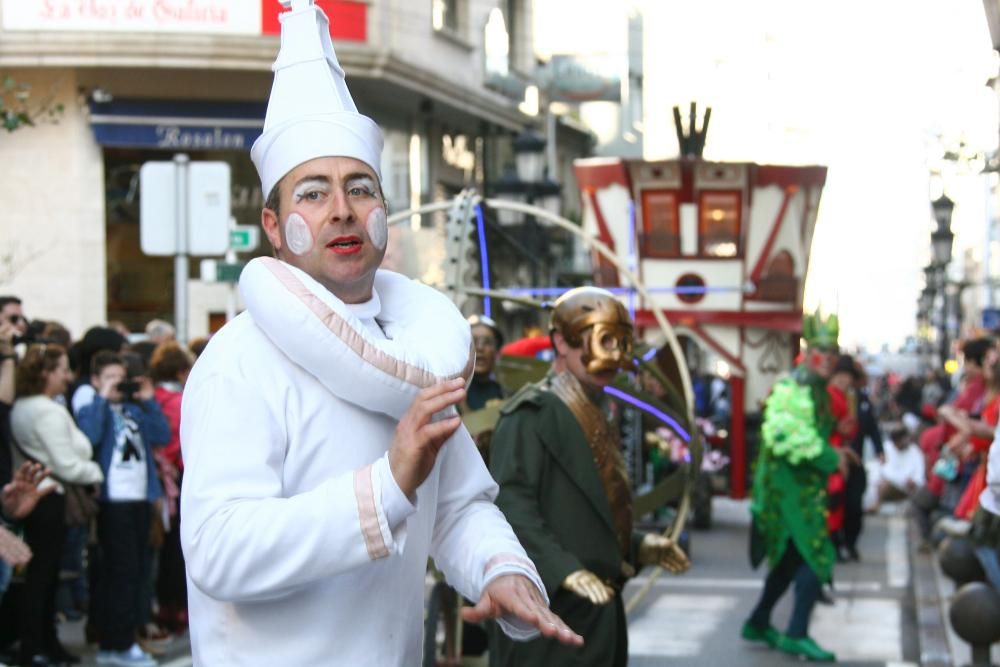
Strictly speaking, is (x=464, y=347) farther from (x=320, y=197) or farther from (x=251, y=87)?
(x=251, y=87)

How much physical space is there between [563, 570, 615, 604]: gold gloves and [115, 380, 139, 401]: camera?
201 inches

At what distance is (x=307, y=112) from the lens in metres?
3.54

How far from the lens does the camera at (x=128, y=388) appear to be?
1026 centimetres

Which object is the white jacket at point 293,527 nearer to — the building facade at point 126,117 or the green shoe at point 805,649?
the green shoe at point 805,649

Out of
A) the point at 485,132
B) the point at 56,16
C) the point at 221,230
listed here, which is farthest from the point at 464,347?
the point at 485,132

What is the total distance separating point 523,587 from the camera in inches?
133

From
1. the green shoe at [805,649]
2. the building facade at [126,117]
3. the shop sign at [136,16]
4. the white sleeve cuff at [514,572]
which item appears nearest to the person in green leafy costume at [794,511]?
the green shoe at [805,649]

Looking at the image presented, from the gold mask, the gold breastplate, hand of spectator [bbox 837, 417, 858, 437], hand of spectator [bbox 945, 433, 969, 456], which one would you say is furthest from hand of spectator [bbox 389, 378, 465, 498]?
hand of spectator [bbox 837, 417, 858, 437]

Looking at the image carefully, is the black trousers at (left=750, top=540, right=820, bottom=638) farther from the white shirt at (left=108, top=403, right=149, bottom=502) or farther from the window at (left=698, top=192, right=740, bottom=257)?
the window at (left=698, top=192, right=740, bottom=257)

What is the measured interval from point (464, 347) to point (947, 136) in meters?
13.7

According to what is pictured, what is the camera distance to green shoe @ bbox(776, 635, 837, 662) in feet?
35.9

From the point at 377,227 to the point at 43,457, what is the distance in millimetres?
6740

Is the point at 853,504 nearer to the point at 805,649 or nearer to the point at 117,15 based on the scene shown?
the point at 805,649

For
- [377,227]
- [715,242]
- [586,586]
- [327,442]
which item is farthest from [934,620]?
[715,242]
